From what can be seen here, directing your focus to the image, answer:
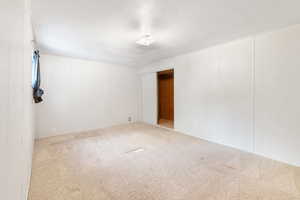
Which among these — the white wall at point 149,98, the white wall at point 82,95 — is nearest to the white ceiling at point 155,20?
the white wall at point 82,95

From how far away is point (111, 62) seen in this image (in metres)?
4.62

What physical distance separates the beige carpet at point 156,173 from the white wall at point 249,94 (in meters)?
0.33

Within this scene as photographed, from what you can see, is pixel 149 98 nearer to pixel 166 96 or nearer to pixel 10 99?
pixel 166 96

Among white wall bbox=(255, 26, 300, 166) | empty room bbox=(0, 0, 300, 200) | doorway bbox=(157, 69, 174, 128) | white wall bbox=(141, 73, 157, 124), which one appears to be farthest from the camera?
A: doorway bbox=(157, 69, 174, 128)

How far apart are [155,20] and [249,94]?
2158 millimetres

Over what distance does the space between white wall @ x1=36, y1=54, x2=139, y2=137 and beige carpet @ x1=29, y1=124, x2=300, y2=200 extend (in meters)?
0.92

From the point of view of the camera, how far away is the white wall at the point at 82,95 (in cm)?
361

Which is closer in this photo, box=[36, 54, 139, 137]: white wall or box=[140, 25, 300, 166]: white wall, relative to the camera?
box=[140, 25, 300, 166]: white wall

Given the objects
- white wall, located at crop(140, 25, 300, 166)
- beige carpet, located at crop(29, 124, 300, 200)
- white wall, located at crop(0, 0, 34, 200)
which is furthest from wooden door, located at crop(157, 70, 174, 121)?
white wall, located at crop(0, 0, 34, 200)

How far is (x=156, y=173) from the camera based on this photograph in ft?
Result: 6.54

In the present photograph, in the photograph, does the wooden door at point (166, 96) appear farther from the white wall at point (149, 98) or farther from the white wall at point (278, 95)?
the white wall at point (278, 95)

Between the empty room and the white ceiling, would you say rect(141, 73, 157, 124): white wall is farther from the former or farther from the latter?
the white ceiling

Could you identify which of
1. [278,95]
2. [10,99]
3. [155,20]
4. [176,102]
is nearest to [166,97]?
[176,102]

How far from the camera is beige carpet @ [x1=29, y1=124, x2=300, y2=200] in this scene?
63.0 inches
